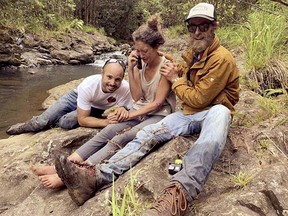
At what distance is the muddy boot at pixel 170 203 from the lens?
236cm

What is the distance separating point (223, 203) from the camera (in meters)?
2.52

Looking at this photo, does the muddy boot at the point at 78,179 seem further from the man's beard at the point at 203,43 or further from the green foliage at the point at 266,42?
the green foliage at the point at 266,42

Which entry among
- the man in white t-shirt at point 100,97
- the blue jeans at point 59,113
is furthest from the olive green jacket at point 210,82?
the blue jeans at point 59,113

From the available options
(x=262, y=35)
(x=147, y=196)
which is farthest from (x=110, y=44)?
(x=147, y=196)

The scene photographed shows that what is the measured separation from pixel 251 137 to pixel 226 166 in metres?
0.54

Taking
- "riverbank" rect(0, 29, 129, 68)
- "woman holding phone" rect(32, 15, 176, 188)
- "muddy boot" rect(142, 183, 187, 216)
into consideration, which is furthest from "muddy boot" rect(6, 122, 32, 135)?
"riverbank" rect(0, 29, 129, 68)

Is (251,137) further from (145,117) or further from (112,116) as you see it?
(112,116)

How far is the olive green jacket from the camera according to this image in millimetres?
3057

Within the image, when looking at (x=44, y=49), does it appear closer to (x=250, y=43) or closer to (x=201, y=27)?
(x=250, y=43)

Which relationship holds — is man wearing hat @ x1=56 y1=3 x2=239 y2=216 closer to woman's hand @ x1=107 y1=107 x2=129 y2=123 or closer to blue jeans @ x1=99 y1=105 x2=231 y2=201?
blue jeans @ x1=99 y1=105 x2=231 y2=201

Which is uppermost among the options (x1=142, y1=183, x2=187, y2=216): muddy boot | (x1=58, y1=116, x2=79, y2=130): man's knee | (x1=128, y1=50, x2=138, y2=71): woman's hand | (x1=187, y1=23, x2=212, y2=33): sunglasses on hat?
(x1=187, y1=23, x2=212, y2=33): sunglasses on hat

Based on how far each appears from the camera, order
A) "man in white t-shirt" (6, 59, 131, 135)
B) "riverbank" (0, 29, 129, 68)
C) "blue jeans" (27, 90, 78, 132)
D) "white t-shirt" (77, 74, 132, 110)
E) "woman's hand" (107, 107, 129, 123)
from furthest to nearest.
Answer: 1. "riverbank" (0, 29, 129, 68)
2. "blue jeans" (27, 90, 78, 132)
3. "white t-shirt" (77, 74, 132, 110)
4. "man in white t-shirt" (6, 59, 131, 135)
5. "woman's hand" (107, 107, 129, 123)

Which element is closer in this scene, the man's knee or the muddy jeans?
the muddy jeans

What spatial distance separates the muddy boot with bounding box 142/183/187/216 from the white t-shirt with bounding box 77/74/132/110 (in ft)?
5.82
